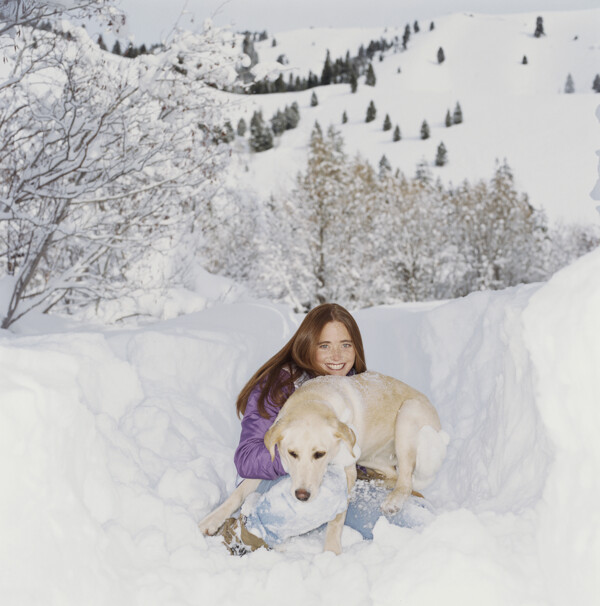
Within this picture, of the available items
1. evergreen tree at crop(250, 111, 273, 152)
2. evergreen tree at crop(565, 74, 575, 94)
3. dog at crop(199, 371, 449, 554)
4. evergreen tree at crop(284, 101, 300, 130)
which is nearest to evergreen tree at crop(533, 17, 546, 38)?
evergreen tree at crop(565, 74, 575, 94)

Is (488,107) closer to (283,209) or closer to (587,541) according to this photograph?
(283,209)

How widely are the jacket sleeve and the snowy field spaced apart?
446mm

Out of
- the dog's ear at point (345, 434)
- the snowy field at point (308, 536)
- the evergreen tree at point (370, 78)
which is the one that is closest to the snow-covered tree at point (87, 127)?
the snowy field at point (308, 536)

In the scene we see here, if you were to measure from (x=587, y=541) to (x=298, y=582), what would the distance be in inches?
54.6

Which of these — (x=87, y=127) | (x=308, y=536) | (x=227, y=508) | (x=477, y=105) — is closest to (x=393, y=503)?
(x=308, y=536)

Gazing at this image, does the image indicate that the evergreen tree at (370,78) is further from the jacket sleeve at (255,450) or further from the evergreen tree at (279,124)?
the jacket sleeve at (255,450)

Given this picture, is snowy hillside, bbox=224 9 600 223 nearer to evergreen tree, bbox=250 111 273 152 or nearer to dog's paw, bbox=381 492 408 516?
evergreen tree, bbox=250 111 273 152

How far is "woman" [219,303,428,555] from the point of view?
3045mm

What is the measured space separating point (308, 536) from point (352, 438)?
0.73 m

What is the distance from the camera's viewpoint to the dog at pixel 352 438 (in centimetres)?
307

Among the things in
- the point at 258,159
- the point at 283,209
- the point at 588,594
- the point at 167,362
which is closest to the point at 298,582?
the point at 588,594

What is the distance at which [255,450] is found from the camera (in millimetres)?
3316

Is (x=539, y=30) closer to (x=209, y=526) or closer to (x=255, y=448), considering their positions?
(x=255, y=448)

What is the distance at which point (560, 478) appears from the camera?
8.28 ft
